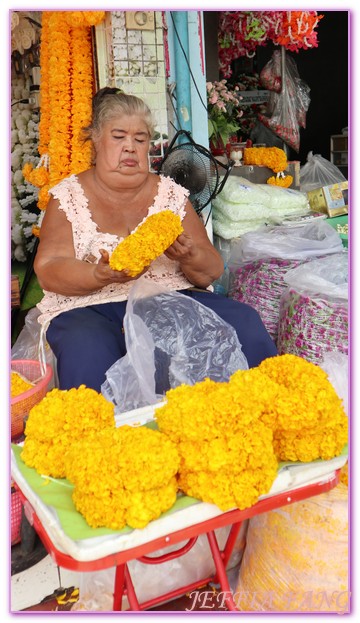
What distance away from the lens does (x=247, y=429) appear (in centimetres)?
139

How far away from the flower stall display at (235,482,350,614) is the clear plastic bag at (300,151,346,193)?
149 inches

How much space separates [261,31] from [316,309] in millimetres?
2867

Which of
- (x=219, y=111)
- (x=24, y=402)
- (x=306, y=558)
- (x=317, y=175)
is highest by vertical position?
(x=219, y=111)

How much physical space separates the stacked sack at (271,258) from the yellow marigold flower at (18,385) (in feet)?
5.23

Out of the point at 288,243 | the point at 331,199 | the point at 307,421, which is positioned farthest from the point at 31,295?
the point at 307,421

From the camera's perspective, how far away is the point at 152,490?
1307mm

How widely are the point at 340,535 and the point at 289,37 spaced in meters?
4.06

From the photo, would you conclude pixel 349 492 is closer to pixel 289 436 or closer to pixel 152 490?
pixel 289 436

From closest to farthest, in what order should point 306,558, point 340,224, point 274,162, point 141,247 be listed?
point 306,558, point 141,247, point 340,224, point 274,162

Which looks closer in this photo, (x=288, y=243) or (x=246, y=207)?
(x=288, y=243)

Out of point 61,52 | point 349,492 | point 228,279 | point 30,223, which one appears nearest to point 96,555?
point 349,492

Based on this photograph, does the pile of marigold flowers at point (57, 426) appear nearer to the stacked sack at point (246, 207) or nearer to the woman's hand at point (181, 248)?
the woman's hand at point (181, 248)

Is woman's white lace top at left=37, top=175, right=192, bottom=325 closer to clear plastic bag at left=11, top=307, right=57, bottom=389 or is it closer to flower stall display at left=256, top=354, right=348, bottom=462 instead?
clear plastic bag at left=11, top=307, right=57, bottom=389

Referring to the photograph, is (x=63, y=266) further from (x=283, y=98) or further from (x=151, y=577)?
(x=283, y=98)
